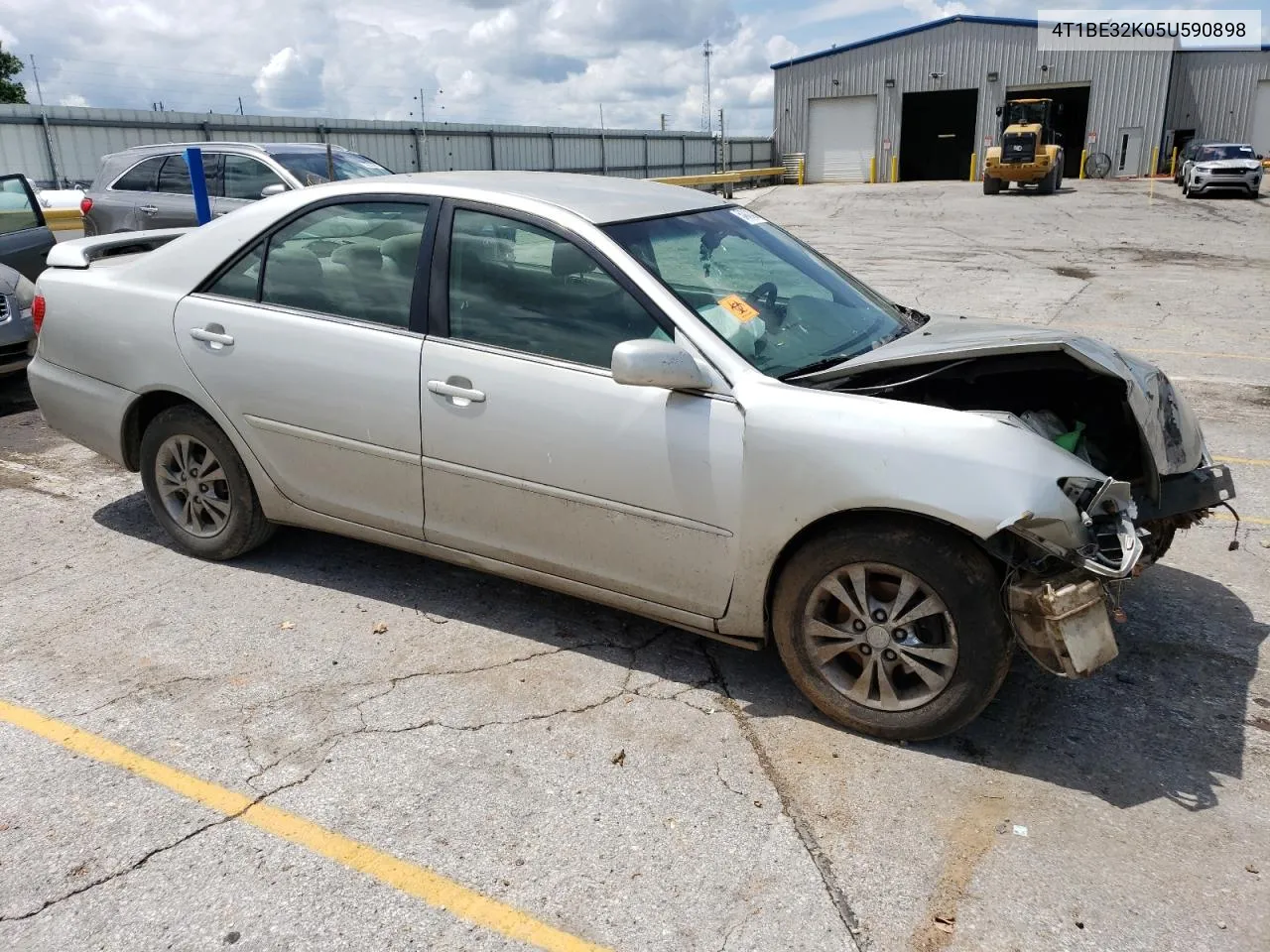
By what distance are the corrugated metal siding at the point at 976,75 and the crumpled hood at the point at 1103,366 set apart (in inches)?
1627

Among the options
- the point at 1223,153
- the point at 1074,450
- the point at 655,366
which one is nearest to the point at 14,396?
the point at 655,366

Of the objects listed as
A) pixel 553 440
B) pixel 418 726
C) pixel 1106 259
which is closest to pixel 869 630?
pixel 553 440

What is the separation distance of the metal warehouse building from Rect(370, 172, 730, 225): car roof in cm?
4102

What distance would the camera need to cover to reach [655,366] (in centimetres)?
320

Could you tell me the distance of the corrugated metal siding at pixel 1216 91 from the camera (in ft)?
125

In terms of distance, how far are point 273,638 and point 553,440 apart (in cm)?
146

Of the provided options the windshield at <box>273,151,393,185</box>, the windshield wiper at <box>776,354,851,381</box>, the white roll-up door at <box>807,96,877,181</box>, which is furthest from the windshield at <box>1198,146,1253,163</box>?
the windshield wiper at <box>776,354,851,381</box>

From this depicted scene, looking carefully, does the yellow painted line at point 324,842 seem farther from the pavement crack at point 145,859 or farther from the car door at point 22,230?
the car door at point 22,230

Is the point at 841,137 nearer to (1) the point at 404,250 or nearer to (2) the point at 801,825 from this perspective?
(1) the point at 404,250

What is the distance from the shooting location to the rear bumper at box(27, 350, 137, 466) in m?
4.62

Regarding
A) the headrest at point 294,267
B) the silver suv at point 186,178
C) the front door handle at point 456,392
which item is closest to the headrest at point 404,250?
the headrest at point 294,267

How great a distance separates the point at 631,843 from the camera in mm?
2803

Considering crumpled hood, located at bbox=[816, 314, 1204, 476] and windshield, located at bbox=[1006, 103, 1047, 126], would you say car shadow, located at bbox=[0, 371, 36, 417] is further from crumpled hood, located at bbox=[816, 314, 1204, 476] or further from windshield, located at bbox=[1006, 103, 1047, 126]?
windshield, located at bbox=[1006, 103, 1047, 126]

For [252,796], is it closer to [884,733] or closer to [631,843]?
[631,843]
